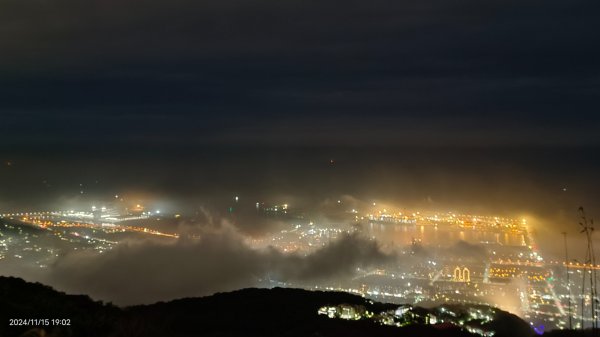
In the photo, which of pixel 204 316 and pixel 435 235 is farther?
pixel 435 235

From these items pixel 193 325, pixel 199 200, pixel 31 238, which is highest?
pixel 199 200

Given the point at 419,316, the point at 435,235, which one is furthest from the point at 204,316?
the point at 435,235

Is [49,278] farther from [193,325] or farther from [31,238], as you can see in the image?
[193,325]

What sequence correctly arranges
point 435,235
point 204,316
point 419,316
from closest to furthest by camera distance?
point 204,316 → point 419,316 → point 435,235

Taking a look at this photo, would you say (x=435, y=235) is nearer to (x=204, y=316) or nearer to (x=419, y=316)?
(x=419, y=316)

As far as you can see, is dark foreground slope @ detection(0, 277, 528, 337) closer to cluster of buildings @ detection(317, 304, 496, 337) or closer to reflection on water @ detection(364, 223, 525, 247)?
cluster of buildings @ detection(317, 304, 496, 337)

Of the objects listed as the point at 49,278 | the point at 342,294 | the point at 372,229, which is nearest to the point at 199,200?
the point at 372,229

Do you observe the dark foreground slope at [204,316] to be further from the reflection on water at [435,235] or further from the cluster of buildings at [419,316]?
the reflection on water at [435,235]
